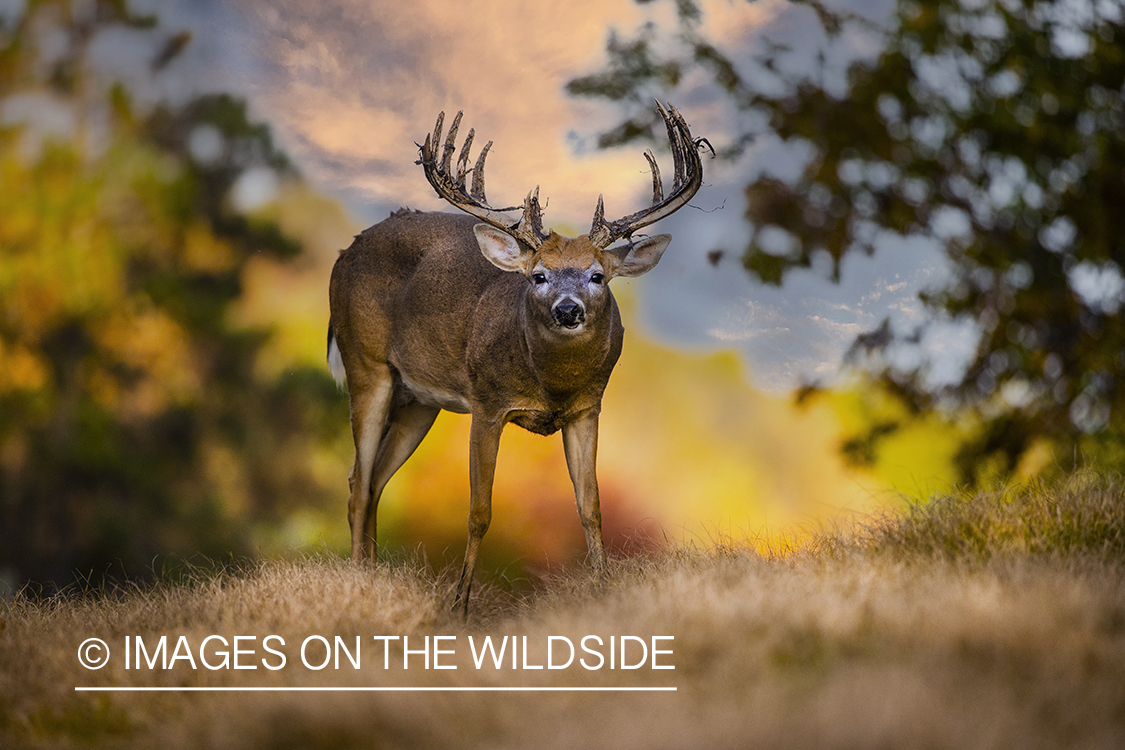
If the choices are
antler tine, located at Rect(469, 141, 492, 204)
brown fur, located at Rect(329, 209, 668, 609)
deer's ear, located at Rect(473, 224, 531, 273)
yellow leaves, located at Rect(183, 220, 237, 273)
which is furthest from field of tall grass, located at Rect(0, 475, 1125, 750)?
yellow leaves, located at Rect(183, 220, 237, 273)

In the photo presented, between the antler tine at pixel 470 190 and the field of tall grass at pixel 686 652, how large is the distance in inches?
66.0

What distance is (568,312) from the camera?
13.1 ft

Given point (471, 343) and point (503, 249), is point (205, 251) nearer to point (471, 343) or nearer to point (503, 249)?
point (471, 343)

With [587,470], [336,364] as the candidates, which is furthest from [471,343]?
[336,364]

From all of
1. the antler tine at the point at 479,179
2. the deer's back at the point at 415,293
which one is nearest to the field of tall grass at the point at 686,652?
the deer's back at the point at 415,293

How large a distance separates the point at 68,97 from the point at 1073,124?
7.34 metres

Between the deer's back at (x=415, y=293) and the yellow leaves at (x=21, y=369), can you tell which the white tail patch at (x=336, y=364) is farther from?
the yellow leaves at (x=21, y=369)

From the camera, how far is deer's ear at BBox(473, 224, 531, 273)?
4477mm

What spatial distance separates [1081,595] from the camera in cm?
300

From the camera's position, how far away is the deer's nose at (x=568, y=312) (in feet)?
13.1

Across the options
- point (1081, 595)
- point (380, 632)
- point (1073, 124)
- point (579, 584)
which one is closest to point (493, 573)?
point (579, 584)

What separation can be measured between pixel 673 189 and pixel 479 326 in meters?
1.18

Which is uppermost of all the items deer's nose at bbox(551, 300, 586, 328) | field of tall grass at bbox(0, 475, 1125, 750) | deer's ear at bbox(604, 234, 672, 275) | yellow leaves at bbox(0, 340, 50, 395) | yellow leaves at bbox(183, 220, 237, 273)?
yellow leaves at bbox(183, 220, 237, 273)

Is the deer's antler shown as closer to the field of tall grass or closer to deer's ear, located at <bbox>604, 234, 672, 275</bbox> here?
deer's ear, located at <bbox>604, 234, 672, 275</bbox>
